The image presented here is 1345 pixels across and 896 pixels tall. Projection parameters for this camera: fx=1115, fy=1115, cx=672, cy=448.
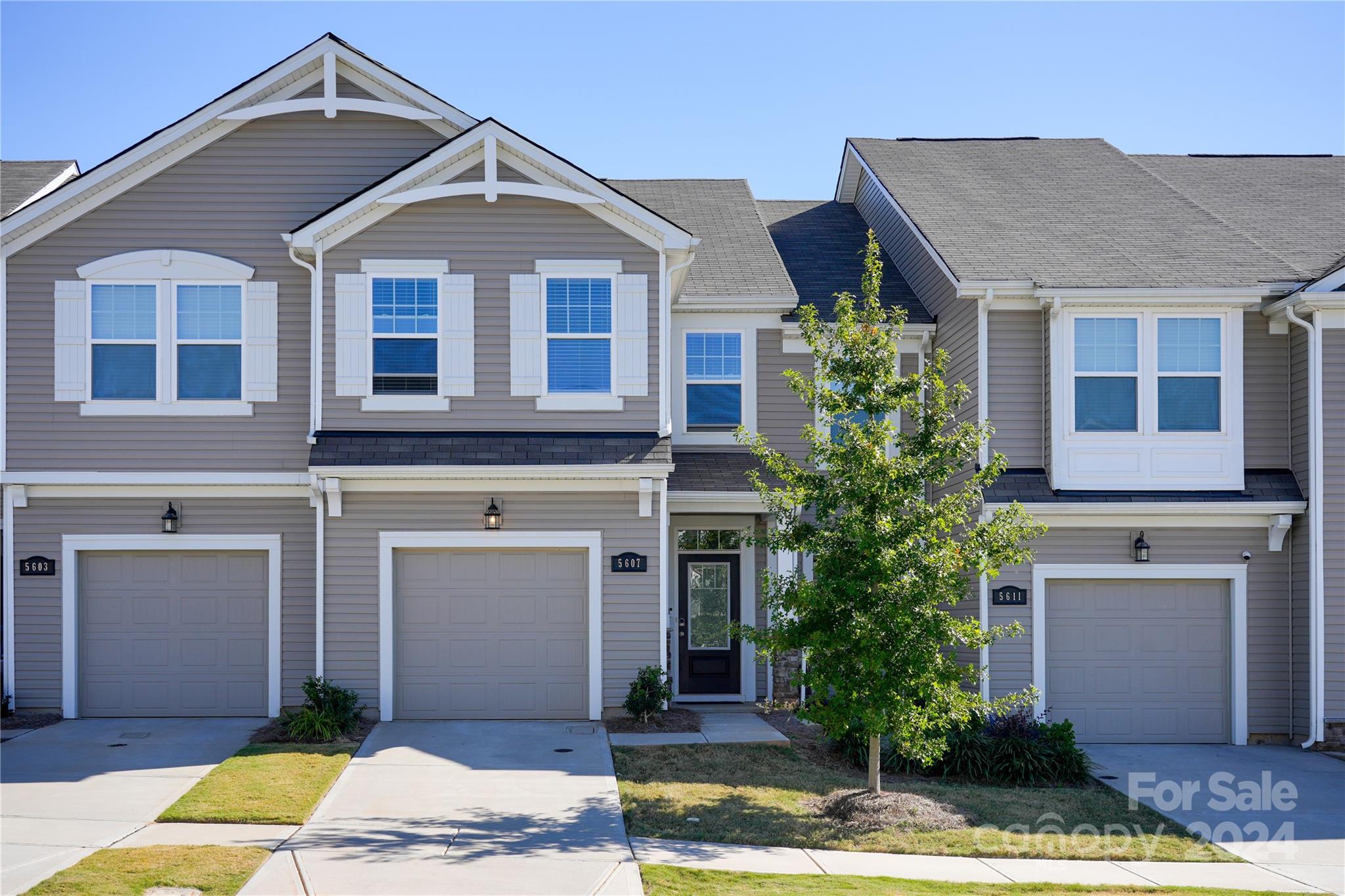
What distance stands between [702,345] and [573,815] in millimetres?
8255

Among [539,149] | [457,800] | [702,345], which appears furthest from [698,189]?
[457,800]

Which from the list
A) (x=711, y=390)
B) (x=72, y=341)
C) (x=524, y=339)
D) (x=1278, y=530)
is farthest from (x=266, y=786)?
(x=1278, y=530)

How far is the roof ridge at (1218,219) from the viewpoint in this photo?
51.2 ft

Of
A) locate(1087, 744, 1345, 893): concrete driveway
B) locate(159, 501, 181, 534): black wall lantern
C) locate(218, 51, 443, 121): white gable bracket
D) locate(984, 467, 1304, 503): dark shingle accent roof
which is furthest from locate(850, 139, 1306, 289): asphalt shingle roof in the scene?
locate(159, 501, 181, 534): black wall lantern

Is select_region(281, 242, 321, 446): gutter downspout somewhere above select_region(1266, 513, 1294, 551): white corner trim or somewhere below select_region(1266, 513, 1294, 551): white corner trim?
above

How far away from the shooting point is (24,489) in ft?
47.2

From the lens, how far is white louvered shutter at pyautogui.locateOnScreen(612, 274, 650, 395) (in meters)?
14.3

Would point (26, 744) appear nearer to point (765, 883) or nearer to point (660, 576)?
point (660, 576)

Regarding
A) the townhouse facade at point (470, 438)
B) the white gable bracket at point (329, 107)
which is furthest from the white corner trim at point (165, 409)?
the white gable bracket at point (329, 107)

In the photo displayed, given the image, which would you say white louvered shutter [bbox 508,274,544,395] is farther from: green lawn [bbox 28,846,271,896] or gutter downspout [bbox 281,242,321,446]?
green lawn [bbox 28,846,271,896]

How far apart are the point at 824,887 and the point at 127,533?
34.7 feet

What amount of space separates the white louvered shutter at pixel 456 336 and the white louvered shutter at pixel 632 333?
184 cm

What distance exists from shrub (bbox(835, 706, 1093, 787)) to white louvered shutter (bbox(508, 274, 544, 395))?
5.86 metres

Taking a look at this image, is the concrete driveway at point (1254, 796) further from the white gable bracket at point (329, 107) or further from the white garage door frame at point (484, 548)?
the white gable bracket at point (329, 107)
